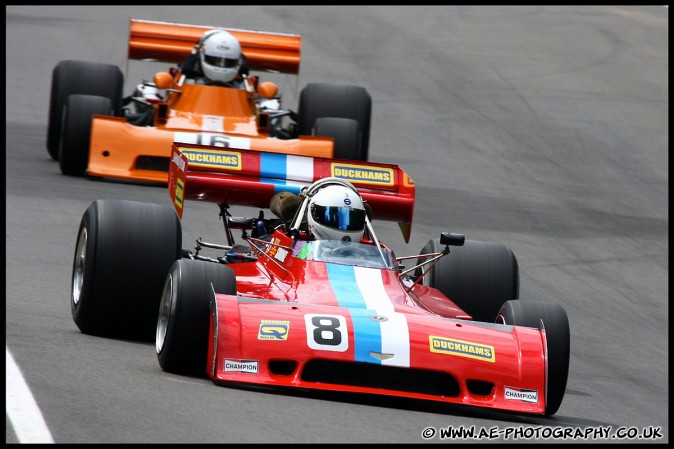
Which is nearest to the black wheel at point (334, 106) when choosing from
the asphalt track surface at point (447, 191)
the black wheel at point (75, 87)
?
the asphalt track surface at point (447, 191)

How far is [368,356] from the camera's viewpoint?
8.37m

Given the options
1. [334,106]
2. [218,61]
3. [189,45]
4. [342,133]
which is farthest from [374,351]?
[189,45]

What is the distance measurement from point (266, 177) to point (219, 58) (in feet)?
23.6

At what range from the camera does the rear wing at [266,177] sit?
10930 mm

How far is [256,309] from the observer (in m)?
8.65

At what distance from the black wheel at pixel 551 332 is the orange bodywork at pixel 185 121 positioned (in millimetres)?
6548

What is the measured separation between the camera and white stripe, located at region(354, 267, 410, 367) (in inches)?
331

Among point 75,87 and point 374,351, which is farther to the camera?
point 75,87

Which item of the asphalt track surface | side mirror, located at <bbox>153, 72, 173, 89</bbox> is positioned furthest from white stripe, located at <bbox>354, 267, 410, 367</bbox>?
side mirror, located at <bbox>153, 72, 173, 89</bbox>

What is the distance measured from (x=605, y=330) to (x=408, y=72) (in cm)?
1517

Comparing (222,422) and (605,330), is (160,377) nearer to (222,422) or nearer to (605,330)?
(222,422)

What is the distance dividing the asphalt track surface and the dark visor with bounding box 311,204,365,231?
1.44m

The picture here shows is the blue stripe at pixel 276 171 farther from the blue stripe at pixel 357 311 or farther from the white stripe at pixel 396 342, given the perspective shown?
the white stripe at pixel 396 342

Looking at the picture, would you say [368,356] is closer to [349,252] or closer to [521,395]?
[521,395]
